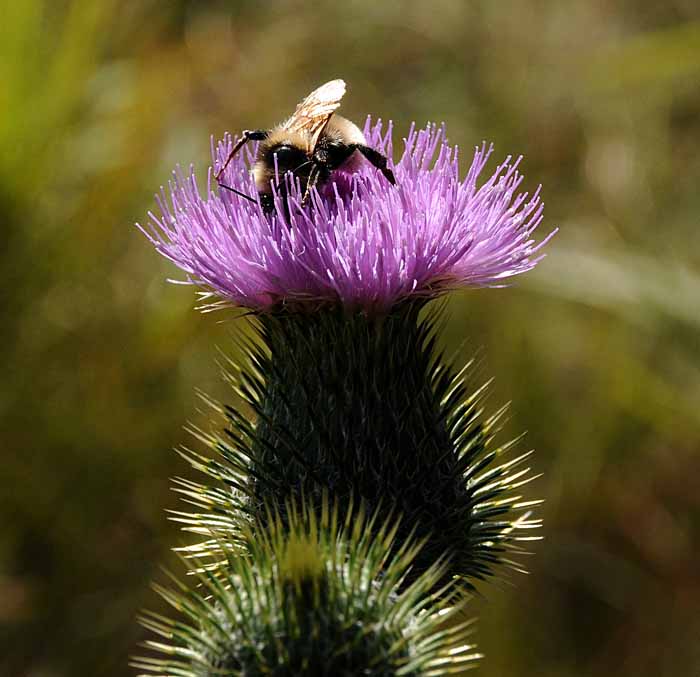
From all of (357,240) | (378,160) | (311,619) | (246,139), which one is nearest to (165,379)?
(246,139)

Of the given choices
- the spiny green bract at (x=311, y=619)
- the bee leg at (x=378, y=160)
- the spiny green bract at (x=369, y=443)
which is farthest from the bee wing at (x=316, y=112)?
the spiny green bract at (x=311, y=619)

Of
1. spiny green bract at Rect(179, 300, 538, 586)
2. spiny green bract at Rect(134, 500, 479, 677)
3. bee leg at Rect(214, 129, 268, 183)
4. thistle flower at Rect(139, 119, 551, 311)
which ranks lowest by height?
spiny green bract at Rect(134, 500, 479, 677)

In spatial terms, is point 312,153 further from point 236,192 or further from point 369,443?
point 369,443

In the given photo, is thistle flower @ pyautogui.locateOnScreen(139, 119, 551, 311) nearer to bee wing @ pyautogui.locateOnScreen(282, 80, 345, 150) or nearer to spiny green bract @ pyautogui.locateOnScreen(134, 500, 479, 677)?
bee wing @ pyautogui.locateOnScreen(282, 80, 345, 150)

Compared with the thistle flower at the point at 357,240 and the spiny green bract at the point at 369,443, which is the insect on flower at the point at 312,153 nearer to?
the thistle flower at the point at 357,240

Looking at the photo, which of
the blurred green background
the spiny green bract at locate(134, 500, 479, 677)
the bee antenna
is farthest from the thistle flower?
the blurred green background

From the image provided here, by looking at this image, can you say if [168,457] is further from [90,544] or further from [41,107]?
[41,107]
